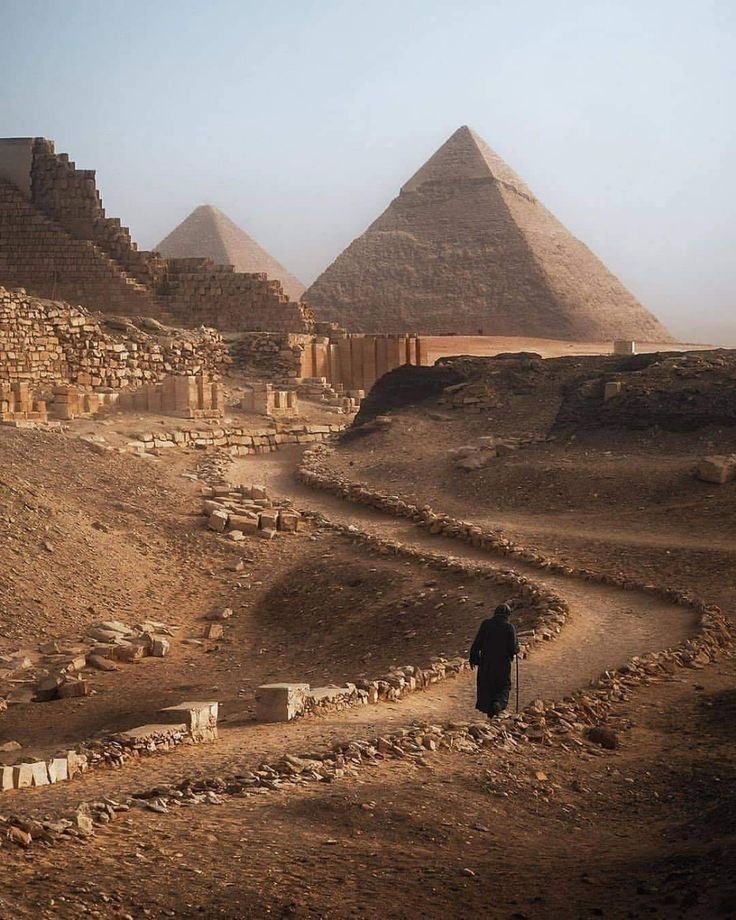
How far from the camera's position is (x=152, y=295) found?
111 ft

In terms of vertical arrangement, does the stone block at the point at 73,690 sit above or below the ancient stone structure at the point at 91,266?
below

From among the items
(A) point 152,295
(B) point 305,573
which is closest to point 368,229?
(A) point 152,295

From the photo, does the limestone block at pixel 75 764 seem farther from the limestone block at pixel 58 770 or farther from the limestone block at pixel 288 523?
the limestone block at pixel 288 523

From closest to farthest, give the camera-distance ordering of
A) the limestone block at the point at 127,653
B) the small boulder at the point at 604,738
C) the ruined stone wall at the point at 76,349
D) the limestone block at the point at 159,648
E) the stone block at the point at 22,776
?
1. the stone block at the point at 22,776
2. the small boulder at the point at 604,738
3. the limestone block at the point at 127,653
4. the limestone block at the point at 159,648
5. the ruined stone wall at the point at 76,349

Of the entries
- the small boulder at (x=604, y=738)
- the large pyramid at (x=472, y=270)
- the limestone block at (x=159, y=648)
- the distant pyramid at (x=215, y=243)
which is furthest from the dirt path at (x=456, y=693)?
the large pyramid at (x=472, y=270)

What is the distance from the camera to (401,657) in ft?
38.2

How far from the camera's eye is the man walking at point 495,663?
9.07m

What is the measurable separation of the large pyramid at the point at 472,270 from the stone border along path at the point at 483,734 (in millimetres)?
61824

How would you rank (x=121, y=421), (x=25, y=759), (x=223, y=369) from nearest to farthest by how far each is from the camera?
(x=25, y=759), (x=121, y=421), (x=223, y=369)

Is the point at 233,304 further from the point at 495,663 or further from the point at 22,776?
the point at 22,776

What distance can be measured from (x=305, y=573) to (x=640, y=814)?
727cm

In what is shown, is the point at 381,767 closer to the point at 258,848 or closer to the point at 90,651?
the point at 258,848

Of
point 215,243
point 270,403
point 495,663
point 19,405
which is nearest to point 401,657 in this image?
point 495,663

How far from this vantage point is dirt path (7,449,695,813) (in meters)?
7.91
